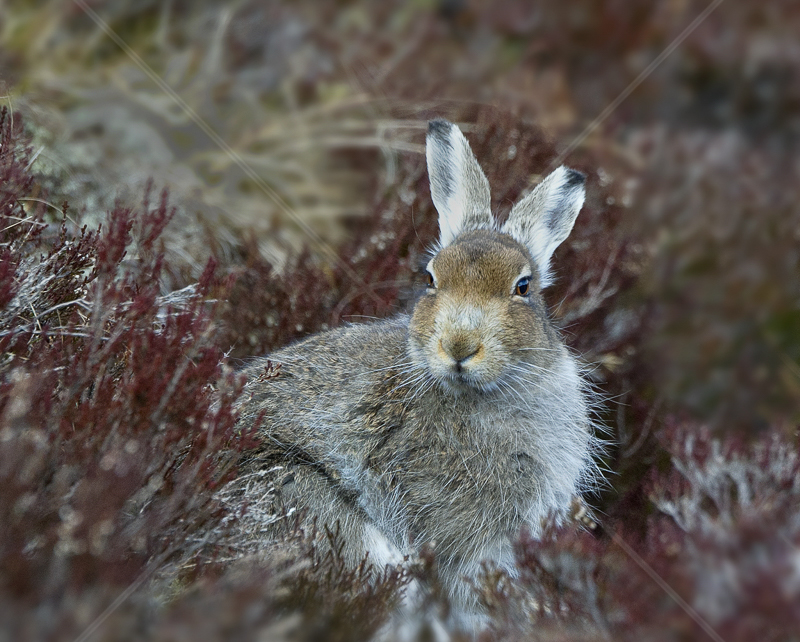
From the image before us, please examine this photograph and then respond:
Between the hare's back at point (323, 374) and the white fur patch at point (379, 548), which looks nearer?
the white fur patch at point (379, 548)

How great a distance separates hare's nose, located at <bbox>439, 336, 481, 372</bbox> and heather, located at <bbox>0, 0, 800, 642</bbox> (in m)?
1.06

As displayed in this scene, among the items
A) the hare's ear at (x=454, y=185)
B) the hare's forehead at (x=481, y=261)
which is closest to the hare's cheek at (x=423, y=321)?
the hare's forehead at (x=481, y=261)

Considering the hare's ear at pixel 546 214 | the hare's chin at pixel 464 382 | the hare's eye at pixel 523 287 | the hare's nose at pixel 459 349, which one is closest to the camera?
the hare's nose at pixel 459 349

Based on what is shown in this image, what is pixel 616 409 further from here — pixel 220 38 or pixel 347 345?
pixel 220 38

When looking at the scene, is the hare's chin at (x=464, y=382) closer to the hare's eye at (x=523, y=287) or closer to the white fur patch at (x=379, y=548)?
the hare's eye at (x=523, y=287)

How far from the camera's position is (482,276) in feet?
15.3

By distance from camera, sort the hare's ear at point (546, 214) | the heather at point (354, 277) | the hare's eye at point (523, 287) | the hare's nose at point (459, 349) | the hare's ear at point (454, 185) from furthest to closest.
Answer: the hare's ear at point (454, 185) < the hare's ear at point (546, 214) < the hare's eye at point (523, 287) < the hare's nose at point (459, 349) < the heather at point (354, 277)

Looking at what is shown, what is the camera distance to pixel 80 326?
4.22m

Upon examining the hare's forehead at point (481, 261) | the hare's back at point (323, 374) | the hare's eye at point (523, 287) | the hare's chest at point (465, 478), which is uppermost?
the hare's forehead at point (481, 261)

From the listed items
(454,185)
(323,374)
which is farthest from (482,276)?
(323,374)

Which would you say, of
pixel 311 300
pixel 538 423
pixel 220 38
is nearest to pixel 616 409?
pixel 538 423

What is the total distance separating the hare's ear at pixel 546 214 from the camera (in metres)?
5.16

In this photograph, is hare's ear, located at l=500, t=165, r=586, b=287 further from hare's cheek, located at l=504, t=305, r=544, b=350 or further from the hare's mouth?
the hare's mouth

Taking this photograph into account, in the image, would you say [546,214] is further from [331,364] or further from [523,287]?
[331,364]
